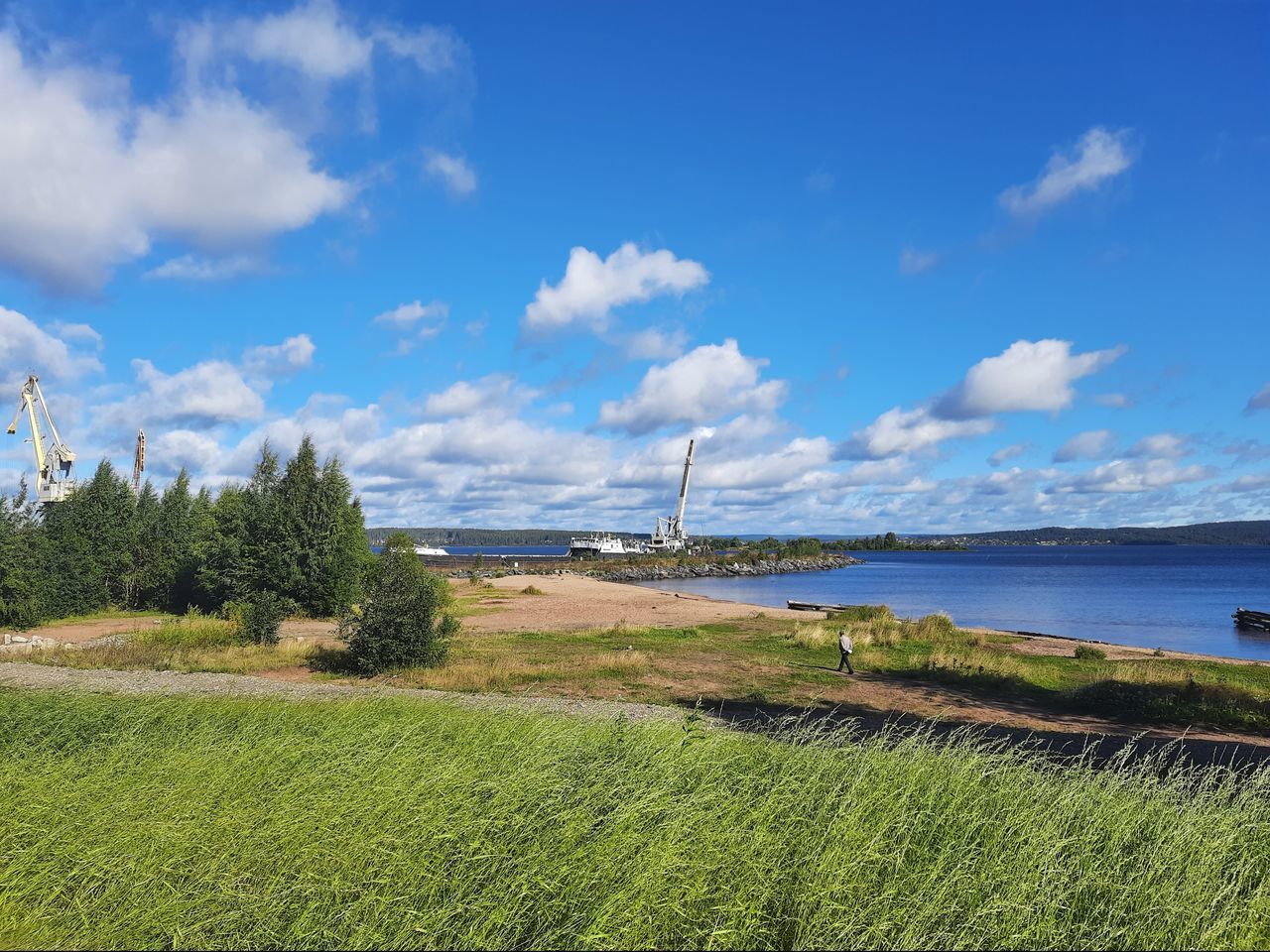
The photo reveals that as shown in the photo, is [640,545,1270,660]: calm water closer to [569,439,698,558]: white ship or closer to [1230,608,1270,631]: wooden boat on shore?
[1230,608,1270,631]: wooden boat on shore

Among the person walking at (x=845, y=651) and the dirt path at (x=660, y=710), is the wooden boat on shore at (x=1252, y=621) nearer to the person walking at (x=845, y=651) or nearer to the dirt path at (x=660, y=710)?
the person walking at (x=845, y=651)

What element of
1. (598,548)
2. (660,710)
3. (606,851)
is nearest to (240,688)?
(660,710)

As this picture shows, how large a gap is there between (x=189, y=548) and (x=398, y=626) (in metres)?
27.0

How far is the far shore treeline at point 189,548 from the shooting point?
109 ft

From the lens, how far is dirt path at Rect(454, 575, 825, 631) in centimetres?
3578

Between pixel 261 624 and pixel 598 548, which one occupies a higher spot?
pixel 261 624

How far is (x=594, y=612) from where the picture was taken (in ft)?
138

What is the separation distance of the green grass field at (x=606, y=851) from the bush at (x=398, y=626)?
13.3 metres

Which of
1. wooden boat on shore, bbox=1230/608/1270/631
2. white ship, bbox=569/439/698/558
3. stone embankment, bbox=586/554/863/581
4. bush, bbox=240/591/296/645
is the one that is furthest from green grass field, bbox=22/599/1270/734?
white ship, bbox=569/439/698/558

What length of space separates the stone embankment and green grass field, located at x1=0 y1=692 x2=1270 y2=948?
3408 inches

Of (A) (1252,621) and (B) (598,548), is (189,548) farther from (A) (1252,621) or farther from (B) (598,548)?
(B) (598,548)

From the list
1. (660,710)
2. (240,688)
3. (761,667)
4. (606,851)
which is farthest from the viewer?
(761,667)

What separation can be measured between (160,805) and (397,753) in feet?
6.34

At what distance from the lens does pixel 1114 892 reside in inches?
188
